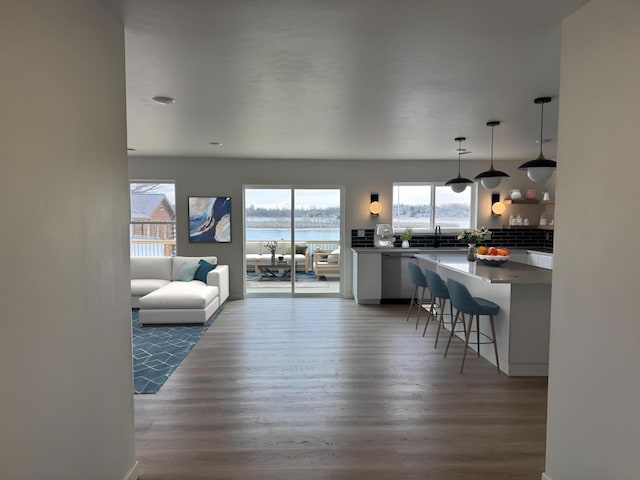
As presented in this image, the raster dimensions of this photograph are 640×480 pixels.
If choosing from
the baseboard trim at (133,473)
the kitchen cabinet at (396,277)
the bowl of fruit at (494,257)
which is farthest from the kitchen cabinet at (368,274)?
the baseboard trim at (133,473)

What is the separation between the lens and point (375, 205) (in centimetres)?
684

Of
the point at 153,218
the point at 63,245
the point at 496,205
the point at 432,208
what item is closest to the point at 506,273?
the point at 432,208

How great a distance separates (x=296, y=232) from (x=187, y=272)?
2.06 meters

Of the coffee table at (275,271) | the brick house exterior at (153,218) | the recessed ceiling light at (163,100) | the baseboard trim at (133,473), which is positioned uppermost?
the recessed ceiling light at (163,100)

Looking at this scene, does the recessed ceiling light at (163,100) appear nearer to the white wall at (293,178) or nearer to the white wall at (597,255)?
the white wall at (597,255)

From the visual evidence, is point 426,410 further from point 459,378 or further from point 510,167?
point 510,167

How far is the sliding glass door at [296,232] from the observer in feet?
22.8

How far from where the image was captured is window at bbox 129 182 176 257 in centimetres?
682

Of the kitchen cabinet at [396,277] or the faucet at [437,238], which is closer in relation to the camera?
the kitchen cabinet at [396,277]

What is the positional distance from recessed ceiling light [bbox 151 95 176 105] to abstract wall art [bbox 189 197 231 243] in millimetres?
3418

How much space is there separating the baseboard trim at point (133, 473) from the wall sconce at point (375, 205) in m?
5.43

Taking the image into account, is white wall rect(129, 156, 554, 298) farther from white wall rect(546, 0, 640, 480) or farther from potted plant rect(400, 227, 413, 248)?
white wall rect(546, 0, 640, 480)

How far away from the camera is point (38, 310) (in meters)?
1.37

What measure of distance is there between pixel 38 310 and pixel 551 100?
390 centimetres
